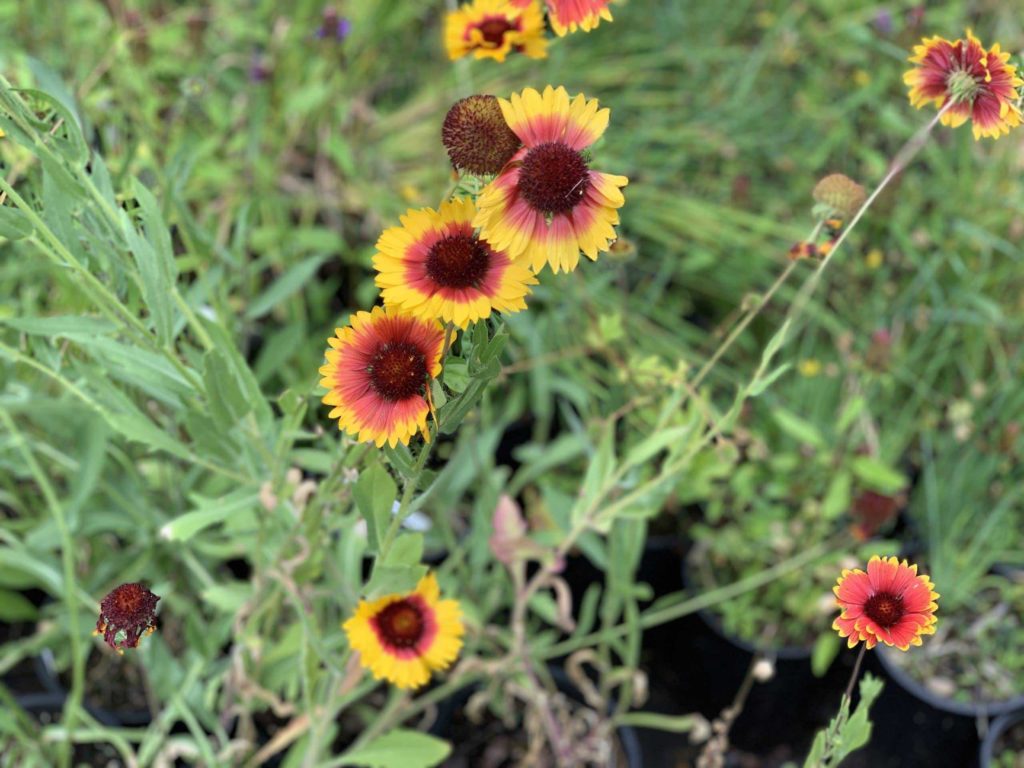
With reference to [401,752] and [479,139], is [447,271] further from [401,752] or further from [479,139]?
[401,752]

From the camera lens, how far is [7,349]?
64cm

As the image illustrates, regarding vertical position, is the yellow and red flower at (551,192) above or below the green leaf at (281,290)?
below

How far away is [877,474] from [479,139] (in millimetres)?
797

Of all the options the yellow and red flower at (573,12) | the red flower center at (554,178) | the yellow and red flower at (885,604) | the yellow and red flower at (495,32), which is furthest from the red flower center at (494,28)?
the yellow and red flower at (885,604)

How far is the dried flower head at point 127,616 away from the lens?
1.62 ft

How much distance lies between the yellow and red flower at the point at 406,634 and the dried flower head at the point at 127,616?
0.16 m

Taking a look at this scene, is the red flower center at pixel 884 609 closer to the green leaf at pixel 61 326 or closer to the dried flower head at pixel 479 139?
the dried flower head at pixel 479 139

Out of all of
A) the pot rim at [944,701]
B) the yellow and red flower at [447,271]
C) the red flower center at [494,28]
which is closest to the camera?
the yellow and red flower at [447,271]

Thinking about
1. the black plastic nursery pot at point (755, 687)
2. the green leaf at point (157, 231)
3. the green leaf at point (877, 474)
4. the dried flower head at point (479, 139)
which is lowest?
the green leaf at point (157, 231)

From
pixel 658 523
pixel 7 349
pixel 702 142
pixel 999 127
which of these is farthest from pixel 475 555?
pixel 702 142

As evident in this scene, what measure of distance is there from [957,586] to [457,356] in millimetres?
873

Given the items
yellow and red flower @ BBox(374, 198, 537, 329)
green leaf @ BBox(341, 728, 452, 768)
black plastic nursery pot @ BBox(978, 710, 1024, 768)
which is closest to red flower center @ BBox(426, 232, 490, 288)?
yellow and red flower @ BBox(374, 198, 537, 329)

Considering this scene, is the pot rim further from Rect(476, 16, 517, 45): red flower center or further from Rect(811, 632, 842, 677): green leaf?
Rect(476, 16, 517, 45): red flower center

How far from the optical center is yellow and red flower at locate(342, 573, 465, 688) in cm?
65
